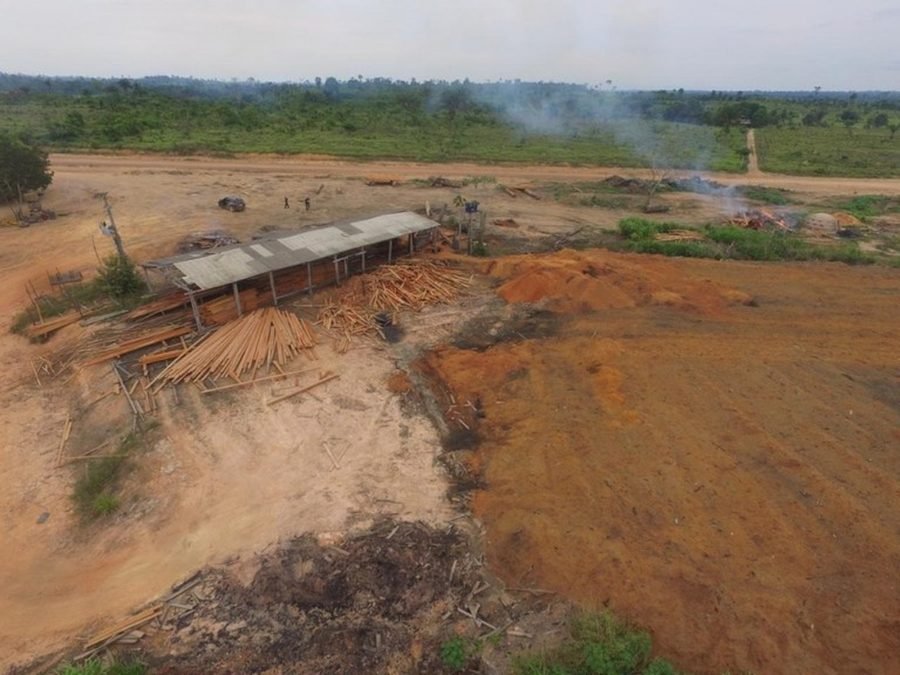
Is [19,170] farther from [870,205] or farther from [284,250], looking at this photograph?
[870,205]

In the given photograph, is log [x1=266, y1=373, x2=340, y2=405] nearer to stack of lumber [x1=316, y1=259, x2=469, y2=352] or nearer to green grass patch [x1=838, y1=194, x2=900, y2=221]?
stack of lumber [x1=316, y1=259, x2=469, y2=352]

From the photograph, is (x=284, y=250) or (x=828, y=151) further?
(x=828, y=151)

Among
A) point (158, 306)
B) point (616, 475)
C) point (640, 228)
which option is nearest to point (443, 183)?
point (640, 228)

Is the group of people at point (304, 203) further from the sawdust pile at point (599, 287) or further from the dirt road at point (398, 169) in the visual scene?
the sawdust pile at point (599, 287)

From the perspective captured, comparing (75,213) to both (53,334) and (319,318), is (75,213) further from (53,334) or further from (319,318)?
(319,318)

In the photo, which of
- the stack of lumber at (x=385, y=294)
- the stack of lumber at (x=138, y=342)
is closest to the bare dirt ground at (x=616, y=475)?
the stack of lumber at (x=138, y=342)

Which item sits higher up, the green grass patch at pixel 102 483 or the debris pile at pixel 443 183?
the debris pile at pixel 443 183
